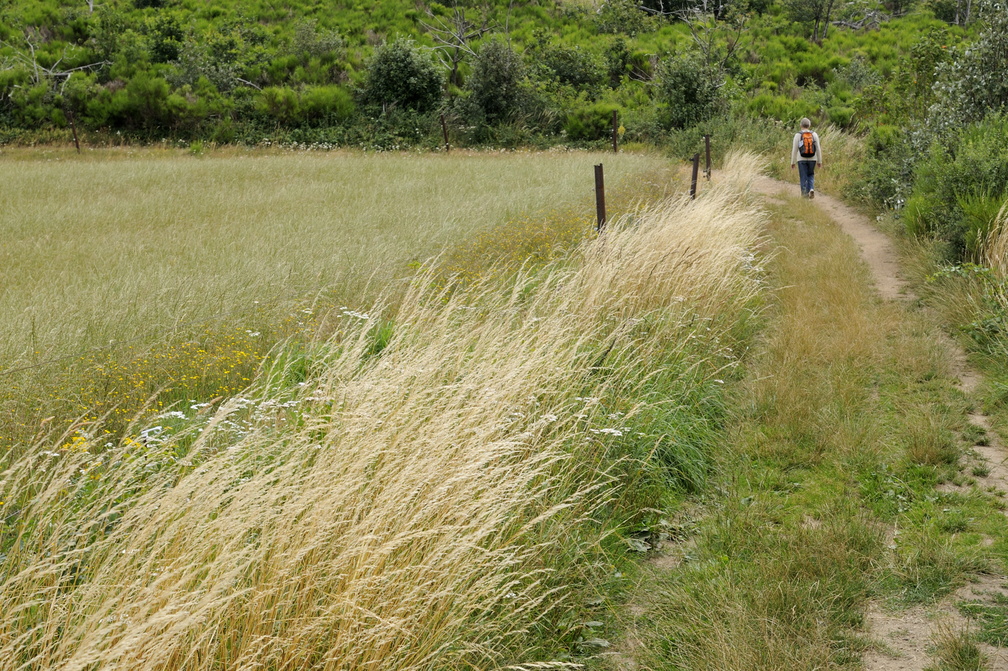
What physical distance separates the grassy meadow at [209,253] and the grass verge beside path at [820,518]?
2.52 m

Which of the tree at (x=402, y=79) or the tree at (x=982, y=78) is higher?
the tree at (x=402, y=79)

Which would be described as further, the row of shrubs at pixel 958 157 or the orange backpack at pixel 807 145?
the orange backpack at pixel 807 145

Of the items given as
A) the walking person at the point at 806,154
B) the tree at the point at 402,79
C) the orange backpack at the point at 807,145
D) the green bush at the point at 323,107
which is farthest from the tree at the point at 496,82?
the orange backpack at the point at 807,145

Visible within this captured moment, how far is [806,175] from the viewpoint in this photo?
17766 mm

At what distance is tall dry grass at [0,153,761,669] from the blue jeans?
14052 mm

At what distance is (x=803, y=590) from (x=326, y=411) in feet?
7.35

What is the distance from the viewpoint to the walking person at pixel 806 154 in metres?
17.2

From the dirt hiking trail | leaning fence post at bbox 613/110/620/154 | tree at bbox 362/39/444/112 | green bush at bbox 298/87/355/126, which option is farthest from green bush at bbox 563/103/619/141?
the dirt hiking trail

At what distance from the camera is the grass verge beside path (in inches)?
137

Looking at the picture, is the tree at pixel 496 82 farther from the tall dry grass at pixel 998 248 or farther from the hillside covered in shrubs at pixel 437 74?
the tall dry grass at pixel 998 248

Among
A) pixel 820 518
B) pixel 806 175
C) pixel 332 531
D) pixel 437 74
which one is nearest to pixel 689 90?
pixel 437 74

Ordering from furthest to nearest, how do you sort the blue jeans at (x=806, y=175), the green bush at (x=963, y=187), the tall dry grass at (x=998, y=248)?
the blue jeans at (x=806, y=175) < the green bush at (x=963, y=187) < the tall dry grass at (x=998, y=248)

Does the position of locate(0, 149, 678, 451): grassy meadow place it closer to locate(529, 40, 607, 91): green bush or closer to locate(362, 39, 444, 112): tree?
locate(362, 39, 444, 112): tree

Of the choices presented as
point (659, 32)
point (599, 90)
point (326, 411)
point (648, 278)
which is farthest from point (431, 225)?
point (659, 32)
